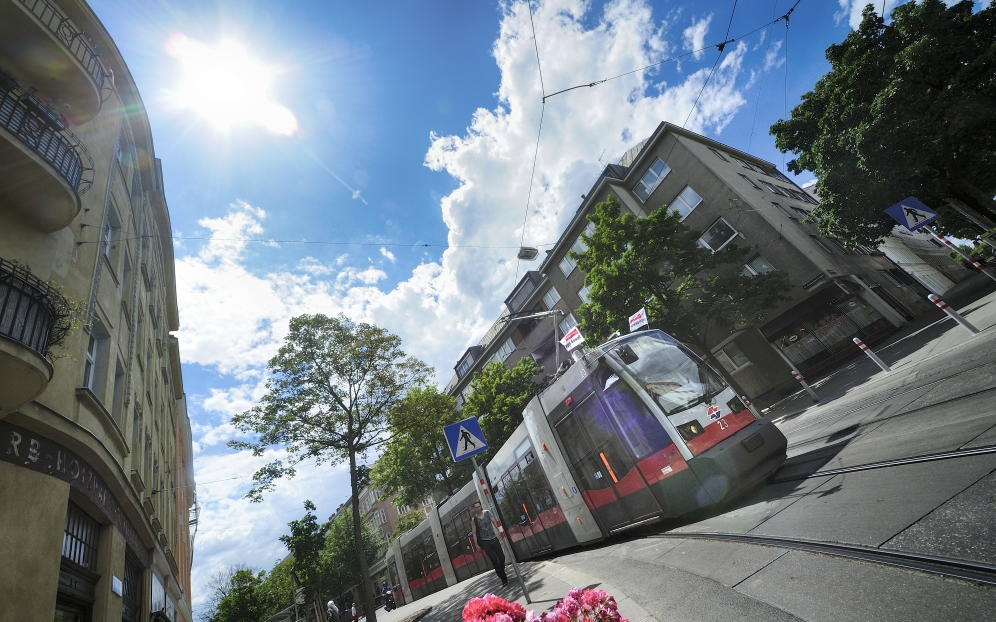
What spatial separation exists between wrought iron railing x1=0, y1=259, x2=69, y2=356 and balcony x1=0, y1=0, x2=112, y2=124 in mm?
4121

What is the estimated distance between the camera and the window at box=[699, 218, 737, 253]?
79.5ft

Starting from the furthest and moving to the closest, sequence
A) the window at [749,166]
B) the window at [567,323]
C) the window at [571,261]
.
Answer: the window at [567,323], the window at [571,261], the window at [749,166]

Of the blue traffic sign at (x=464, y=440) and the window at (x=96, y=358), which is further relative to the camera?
the window at (x=96, y=358)

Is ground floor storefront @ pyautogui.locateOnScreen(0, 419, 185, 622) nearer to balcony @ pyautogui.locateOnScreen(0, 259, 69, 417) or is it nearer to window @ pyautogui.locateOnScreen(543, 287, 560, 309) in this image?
balcony @ pyautogui.locateOnScreen(0, 259, 69, 417)

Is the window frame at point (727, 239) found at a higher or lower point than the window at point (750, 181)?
lower

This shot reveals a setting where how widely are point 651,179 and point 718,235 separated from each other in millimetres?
6262

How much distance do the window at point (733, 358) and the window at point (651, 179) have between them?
443 inches

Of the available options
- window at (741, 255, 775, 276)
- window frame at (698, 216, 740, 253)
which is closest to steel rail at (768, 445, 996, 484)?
window at (741, 255, 775, 276)

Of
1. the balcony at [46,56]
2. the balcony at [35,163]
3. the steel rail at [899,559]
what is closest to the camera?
the steel rail at [899,559]

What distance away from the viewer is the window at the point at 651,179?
2728cm

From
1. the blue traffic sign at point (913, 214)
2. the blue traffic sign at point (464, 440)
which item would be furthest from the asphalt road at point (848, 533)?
the blue traffic sign at point (913, 214)

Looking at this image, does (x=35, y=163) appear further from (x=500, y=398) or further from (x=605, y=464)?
(x=500, y=398)

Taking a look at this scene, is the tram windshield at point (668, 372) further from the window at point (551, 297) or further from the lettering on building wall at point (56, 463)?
the window at point (551, 297)

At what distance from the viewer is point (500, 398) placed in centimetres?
2642
